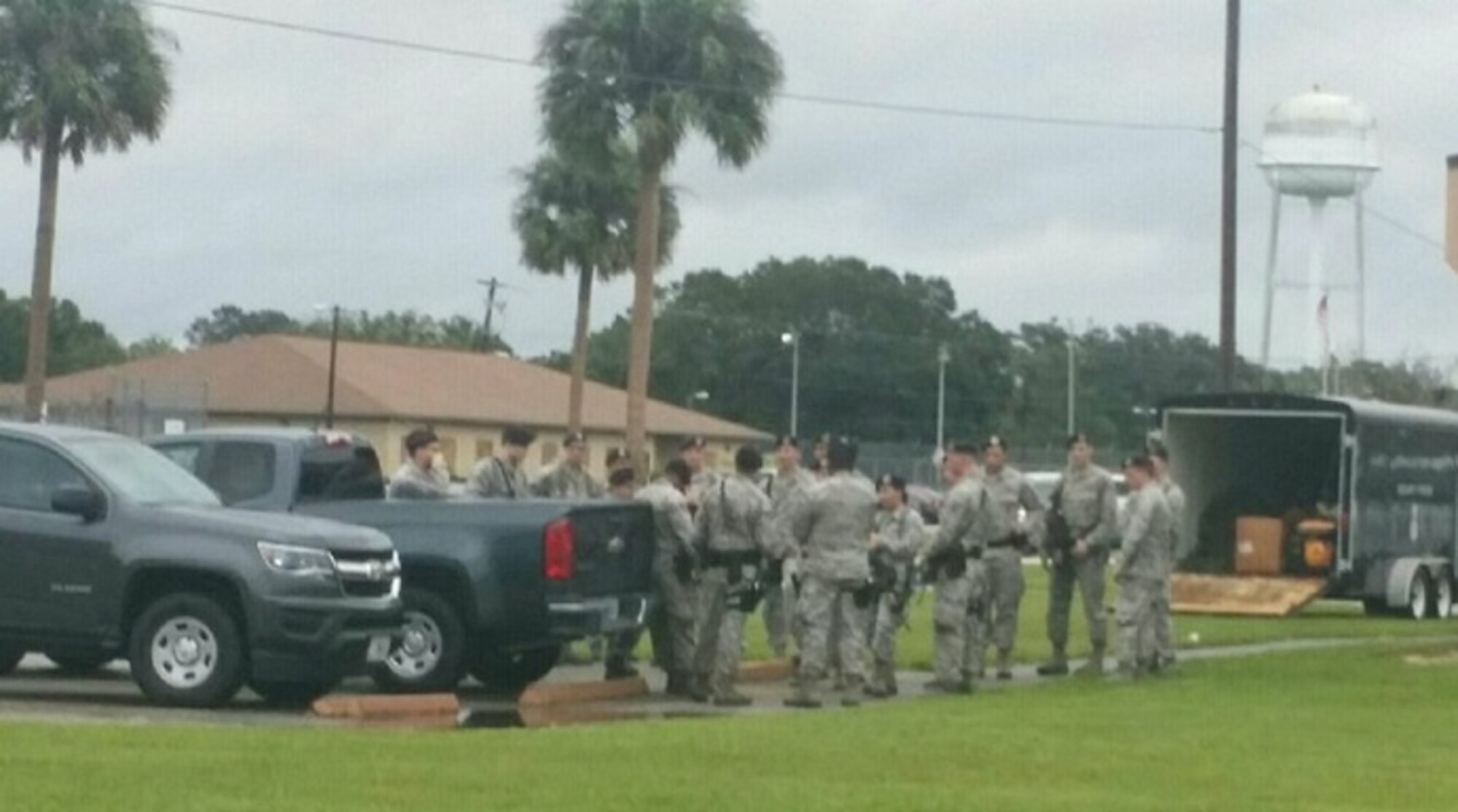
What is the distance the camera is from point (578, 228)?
67.1 meters

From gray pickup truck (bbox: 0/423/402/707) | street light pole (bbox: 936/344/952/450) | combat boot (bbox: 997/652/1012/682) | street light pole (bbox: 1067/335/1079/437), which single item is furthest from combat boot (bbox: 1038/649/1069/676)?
street light pole (bbox: 936/344/952/450)

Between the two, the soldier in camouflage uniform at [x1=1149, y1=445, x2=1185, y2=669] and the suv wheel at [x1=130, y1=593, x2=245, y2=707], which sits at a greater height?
the soldier in camouflage uniform at [x1=1149, y1=445, x2=1185, y2=669]

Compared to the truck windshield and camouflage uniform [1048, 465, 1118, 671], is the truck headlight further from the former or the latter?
camouflage uniform [1048, 465, 1118, 671]

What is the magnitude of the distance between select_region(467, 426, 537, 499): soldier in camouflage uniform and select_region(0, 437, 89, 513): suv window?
154 inches

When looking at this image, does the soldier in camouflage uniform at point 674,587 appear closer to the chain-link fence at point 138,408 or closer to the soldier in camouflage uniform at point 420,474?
the soldier in camouflage uniform at point 420,474

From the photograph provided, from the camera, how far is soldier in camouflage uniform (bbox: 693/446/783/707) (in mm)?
22594

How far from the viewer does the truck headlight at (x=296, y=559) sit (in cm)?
2028

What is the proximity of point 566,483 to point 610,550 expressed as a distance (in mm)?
2971

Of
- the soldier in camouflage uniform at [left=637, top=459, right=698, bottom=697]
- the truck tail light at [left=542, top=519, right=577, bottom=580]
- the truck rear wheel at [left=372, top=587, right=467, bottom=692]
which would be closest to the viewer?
the truck tail light at [left=542, top=519, right=577, bottom=580]

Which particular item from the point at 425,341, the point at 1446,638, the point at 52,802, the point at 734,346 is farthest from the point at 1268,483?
the point at 425,341

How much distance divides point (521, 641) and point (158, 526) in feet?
9.67

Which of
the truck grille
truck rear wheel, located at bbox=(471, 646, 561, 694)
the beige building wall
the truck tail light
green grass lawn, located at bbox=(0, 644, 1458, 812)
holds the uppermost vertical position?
the beige building wall

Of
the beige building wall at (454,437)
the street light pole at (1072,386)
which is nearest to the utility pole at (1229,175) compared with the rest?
the beige building wall at (454,437)

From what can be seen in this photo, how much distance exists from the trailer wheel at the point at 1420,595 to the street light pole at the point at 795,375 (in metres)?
59.6
